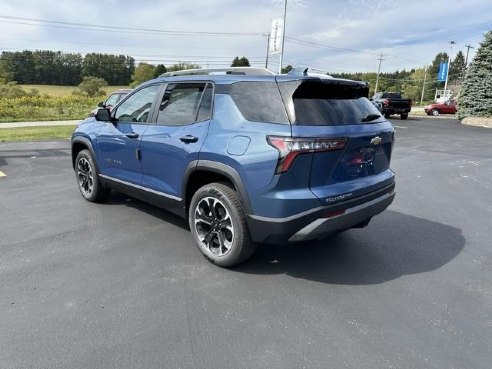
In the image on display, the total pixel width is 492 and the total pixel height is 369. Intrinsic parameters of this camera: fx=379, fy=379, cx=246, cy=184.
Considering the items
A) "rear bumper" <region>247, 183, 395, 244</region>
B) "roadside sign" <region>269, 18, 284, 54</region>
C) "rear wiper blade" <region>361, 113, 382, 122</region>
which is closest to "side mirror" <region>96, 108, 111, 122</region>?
"rear bumper" <region>247, 183, 395, 244</region>

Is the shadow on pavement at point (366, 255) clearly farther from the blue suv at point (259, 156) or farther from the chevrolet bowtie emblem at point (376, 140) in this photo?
the chevrolet bowtie emblem at point (376, 140)

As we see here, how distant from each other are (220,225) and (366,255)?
5.25ft

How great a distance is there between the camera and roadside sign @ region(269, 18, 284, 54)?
84.4 ft

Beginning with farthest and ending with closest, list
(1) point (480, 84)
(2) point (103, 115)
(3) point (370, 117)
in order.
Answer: (1) point (480, 84) < (2) point (103, 115) < (3) point (370, 117)

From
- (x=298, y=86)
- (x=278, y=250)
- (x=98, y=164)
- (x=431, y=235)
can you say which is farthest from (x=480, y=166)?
(x=98, y=164)

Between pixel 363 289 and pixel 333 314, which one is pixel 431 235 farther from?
pixel 333 314

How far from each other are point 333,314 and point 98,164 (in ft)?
12.4

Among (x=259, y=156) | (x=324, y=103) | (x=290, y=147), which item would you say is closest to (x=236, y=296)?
(x=259, y=156)

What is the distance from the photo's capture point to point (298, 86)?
3.12m

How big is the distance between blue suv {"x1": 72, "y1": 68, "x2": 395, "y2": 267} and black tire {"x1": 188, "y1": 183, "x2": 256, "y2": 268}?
0.01 meters

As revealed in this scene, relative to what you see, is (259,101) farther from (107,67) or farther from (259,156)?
(107,67)

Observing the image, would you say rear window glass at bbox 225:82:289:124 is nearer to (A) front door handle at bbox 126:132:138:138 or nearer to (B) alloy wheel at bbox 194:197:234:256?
(B) alloy wheel at bbox 194:197:234:256

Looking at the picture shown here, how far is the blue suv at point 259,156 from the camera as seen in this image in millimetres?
3037

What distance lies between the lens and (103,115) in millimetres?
4840
